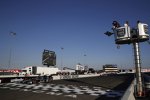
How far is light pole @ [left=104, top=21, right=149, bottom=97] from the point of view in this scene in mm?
13914

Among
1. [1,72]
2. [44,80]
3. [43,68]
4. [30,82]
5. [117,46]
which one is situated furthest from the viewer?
[43,68]

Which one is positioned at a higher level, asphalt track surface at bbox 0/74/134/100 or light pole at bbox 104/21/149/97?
light pole at bbox 104/21/149/97

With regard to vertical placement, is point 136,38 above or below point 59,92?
above

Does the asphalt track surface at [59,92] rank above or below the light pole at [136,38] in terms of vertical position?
below

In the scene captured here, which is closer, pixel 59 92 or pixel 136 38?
pixel 136 38

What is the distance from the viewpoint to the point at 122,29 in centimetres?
1432

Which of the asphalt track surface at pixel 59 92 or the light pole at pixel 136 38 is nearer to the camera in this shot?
the light pole at pixel 136 38

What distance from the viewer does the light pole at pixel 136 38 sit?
1391cm

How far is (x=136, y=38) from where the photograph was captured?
559 inches

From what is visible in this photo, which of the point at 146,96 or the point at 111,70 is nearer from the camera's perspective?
the point at 146,96

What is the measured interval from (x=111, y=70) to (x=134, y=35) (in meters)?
168

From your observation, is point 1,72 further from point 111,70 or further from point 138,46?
point 111,70

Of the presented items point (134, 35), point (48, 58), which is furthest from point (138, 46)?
point (48, 58)

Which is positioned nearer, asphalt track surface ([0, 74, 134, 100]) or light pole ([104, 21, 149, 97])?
light pole ([104, 21, 149, 97])
